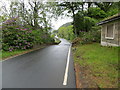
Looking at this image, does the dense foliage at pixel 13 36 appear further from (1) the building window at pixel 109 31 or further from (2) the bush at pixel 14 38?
(1) the building window at pixel 109 31

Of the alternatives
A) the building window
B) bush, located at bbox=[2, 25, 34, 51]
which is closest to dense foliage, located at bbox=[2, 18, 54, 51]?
bush, located at bbox=[2, 25, 34, 51]

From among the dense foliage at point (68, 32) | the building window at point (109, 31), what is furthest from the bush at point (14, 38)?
the dense foliage at point (68, 32)

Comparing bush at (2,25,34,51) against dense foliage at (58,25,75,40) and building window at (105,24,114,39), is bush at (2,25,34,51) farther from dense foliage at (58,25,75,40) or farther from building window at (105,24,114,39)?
dense foliage at (58,25,75,40)

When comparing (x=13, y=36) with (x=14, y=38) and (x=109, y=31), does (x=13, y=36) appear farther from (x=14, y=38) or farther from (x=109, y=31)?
(x=109, y=31)

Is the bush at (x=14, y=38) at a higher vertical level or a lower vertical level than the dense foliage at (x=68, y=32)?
lower

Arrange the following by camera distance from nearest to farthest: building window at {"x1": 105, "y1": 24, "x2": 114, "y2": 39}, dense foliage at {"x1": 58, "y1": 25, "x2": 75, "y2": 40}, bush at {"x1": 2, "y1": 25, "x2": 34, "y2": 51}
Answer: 1. building window at {"x1": 105, "y1": 24, "x2": 114, "y2": 39}
2. bush at {"x1": 2, "y1": 25, "x2": 34, "y2": 51}
3. dense foliage at {"x1": 58, "y1": 25, "x2": 75, "y2": 40}

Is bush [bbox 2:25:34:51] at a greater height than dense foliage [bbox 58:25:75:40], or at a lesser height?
lesser

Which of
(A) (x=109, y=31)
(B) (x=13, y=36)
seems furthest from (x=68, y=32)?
(B) (x=13, y=36)

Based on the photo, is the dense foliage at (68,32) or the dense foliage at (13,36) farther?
the dense foliage at (68,32)

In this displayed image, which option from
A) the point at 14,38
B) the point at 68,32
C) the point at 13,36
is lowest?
the point at 14,38

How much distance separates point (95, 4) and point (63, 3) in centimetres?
679

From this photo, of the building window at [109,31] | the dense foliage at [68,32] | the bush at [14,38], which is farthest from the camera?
the dense foliage at [68,32]

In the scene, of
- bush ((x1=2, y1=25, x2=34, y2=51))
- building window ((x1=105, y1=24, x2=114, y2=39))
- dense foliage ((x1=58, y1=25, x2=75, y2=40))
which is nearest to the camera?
building window ((x1=105, y1=24, x2=114, y2=39))

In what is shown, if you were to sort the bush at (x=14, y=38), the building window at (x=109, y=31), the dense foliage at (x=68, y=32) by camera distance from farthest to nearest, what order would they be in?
the dense foliage at (x=68, y=32), the bush at (x=14, y=38), the building window at (x=109, y=31)
